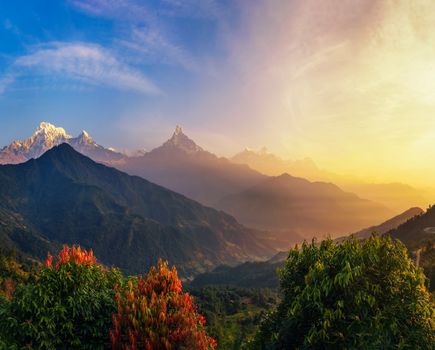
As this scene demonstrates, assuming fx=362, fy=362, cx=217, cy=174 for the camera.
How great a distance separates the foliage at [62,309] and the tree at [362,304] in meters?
9.33

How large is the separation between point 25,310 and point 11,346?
1.79 metres

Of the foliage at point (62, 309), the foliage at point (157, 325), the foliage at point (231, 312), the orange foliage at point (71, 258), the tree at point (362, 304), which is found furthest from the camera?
the foliage at point (231, 312)

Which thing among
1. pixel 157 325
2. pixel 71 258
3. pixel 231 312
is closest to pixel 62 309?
pixel 71 258

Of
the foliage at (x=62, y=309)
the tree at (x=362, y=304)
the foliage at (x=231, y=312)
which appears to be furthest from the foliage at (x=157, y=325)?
the foliage at (x=231, y=312)

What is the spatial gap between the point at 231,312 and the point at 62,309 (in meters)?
72.9

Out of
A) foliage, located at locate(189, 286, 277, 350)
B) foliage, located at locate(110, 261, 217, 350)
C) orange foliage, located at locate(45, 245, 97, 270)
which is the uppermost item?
orange foliage, located at locate(45, 245, 97, 270)

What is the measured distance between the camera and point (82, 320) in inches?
749

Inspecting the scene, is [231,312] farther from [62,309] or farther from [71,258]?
[62,309]

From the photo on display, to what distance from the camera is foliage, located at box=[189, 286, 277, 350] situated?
184 feet

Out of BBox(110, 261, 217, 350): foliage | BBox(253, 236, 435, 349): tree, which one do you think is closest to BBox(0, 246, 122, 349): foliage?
BBox(110, 261, 217, 350): foliage

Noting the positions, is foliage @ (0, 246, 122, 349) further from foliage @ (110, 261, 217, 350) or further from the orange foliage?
foliage @ (110, 261, 217, 350)

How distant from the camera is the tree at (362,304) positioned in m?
14.9

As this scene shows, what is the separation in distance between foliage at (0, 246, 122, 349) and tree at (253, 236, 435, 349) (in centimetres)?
933

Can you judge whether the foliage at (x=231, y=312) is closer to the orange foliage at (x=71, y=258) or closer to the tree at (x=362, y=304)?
the orange foliage at (x=71, y=258)
